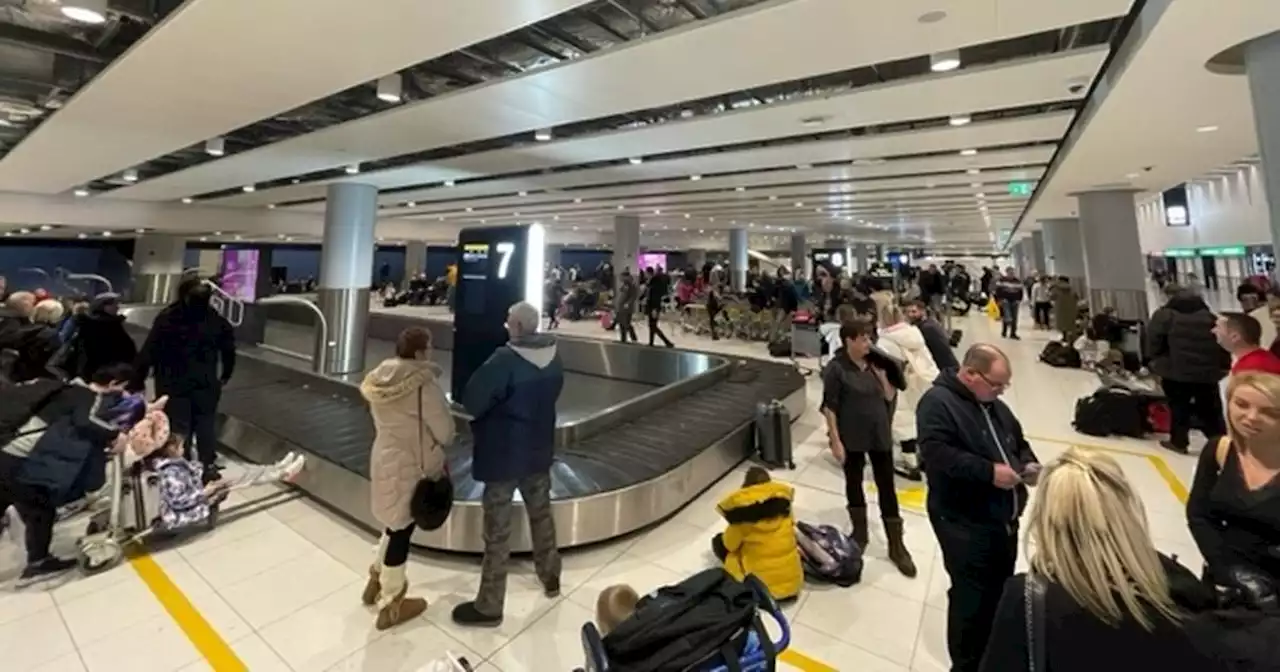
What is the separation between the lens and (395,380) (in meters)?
2.99

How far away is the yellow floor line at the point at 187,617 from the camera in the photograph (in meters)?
2.81

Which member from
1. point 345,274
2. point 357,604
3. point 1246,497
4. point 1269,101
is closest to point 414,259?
point 345,274

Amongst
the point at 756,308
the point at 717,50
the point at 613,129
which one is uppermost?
the point at 613,129

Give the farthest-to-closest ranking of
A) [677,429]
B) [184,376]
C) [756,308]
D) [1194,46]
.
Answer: [756,308] < [677,429] < [184,376] < [1194,46]

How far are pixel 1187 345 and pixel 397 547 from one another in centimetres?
735

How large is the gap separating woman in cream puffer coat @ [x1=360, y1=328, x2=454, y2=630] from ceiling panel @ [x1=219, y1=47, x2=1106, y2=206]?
17.2 feet

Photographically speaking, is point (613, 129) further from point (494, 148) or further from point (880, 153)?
point (880, 153)

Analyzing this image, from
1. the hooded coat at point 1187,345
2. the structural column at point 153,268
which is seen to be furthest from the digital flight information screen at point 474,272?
the structural column at point 153,268

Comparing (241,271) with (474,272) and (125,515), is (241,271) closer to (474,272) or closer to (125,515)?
(474,272)

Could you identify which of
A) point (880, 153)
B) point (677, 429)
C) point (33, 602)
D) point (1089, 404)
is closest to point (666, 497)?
point (677, 429)

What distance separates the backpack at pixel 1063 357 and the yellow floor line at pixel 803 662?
10.5 m

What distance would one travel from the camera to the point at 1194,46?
166 inches

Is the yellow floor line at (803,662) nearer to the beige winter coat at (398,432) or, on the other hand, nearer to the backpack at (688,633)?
the backpack at (688,633)

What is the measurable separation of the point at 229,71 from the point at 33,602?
13.7ft
